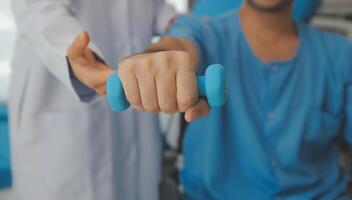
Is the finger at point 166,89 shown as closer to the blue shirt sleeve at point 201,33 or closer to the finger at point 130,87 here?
the finger at point 130,87

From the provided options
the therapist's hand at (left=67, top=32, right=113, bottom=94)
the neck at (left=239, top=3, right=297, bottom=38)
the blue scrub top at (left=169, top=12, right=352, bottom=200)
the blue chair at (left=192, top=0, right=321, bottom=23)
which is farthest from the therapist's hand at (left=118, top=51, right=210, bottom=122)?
the blue chair at (left=192, top=0, right=321, bottom=23)

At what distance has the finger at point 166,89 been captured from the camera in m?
0.49

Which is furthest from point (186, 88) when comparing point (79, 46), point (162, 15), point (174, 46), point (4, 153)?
point (4, 153)

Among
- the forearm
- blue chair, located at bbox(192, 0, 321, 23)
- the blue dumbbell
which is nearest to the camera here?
the blue dumbbell

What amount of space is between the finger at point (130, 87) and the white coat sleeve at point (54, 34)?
7.9 inches

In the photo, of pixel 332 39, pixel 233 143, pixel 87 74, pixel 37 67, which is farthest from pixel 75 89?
pixel 332 39

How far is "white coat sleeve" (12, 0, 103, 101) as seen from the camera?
0.70 metres

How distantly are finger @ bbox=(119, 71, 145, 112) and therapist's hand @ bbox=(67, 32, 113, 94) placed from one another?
0.40 feet

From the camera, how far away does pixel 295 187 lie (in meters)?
1.03

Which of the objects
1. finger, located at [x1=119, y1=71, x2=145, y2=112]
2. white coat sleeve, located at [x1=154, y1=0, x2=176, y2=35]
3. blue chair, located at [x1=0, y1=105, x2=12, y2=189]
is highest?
finger, located at [x1=119, y1=71, x2=145, y2=112]

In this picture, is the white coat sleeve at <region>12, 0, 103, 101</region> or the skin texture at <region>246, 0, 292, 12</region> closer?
the white coat sleeve at <region>12, 0, 103, 101</region>

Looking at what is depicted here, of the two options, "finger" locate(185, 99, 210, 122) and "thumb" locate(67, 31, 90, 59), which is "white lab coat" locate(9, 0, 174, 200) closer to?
"thumb" locate(67, 31, 90, 59)

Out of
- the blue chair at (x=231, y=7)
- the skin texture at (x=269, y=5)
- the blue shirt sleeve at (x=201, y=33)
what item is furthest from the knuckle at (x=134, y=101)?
the blue chair at (x=231, y=7)

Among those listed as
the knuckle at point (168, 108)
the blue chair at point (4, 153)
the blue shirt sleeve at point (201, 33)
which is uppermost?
the knuckle at point (168, 108)
